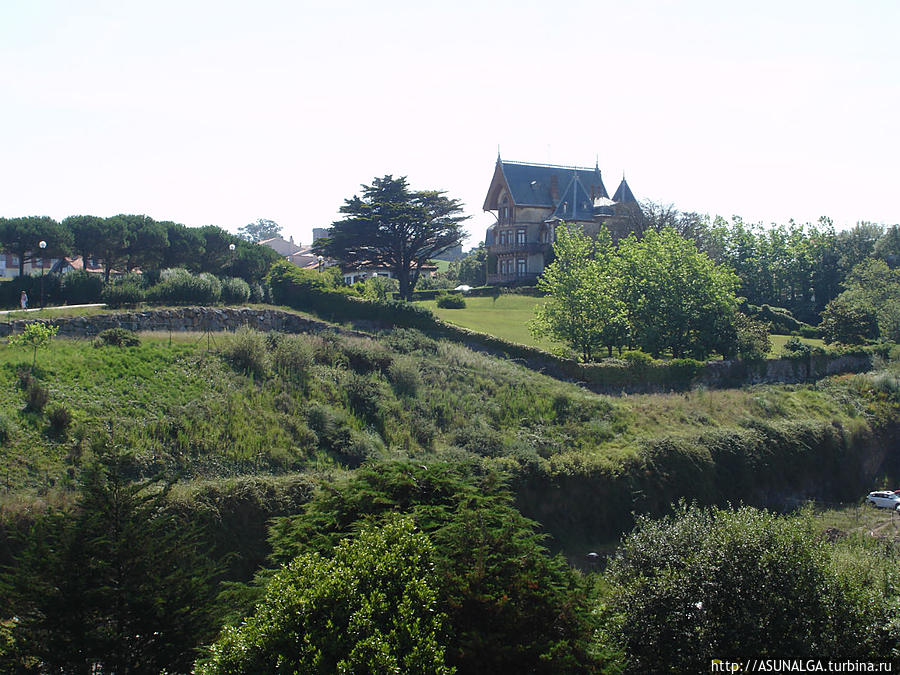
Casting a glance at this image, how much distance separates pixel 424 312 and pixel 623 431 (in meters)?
12.6

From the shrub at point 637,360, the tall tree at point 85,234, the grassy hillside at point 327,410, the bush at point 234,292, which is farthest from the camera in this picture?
the tall tree at point 85,234

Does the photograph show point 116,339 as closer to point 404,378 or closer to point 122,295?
point 122,295

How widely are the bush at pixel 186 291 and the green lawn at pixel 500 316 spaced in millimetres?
12244

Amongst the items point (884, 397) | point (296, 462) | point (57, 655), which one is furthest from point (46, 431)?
point (884, 397)

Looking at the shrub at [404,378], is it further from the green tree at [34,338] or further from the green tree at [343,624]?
the green tree at [343,624]

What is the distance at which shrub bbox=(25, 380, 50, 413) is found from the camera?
62.9ft

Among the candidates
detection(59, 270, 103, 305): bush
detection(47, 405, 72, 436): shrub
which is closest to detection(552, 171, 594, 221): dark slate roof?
detection(59, 270, 103, 305): bush

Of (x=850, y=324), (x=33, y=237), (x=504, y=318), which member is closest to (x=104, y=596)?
(x=33, y=237)

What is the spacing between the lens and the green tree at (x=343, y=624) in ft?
28.3

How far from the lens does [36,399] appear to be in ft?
63.0

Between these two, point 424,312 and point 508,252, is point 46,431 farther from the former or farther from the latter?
point 508,252

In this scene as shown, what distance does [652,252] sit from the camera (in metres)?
38.9

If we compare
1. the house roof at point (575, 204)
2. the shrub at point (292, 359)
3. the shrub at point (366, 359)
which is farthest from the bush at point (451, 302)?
the shrub at point (292, 359)

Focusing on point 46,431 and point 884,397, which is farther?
point 884,397
